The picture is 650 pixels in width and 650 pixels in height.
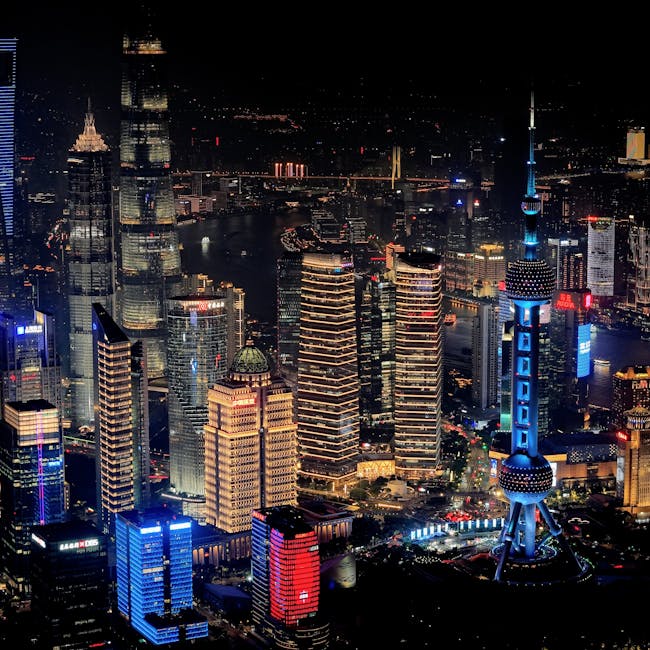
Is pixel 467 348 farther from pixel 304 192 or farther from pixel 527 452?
pixel 527 452

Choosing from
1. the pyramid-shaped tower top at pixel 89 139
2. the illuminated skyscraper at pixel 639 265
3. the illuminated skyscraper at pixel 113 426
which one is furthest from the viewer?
the illuminated skyscraper at pixel 639 265

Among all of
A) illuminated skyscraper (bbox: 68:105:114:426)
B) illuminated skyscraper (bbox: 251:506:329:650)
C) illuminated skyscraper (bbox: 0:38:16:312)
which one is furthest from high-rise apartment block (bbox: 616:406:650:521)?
illuminated skyscraper (bbox: 0:38:16:312)

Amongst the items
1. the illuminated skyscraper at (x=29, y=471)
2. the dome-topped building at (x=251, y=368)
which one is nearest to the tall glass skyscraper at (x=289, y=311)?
the dome-topped building at (x=251, y=368)

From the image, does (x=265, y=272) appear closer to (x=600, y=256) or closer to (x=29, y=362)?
(x=29, y=362)

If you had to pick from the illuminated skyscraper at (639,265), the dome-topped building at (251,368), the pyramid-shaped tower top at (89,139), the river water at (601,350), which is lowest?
the river water at (601,350)

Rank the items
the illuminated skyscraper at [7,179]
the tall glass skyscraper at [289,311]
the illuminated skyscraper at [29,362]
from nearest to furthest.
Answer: the illuminated skyscraper at [29,362] < the illuminated skyscraper at [7,179] < the tall glass skyscraper at [289,311]

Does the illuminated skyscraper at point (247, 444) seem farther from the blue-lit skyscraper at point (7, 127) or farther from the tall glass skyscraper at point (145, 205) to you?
the blue-lit skyscraper at point (7, 127)

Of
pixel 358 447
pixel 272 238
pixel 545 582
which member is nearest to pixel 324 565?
pixel 545 582
